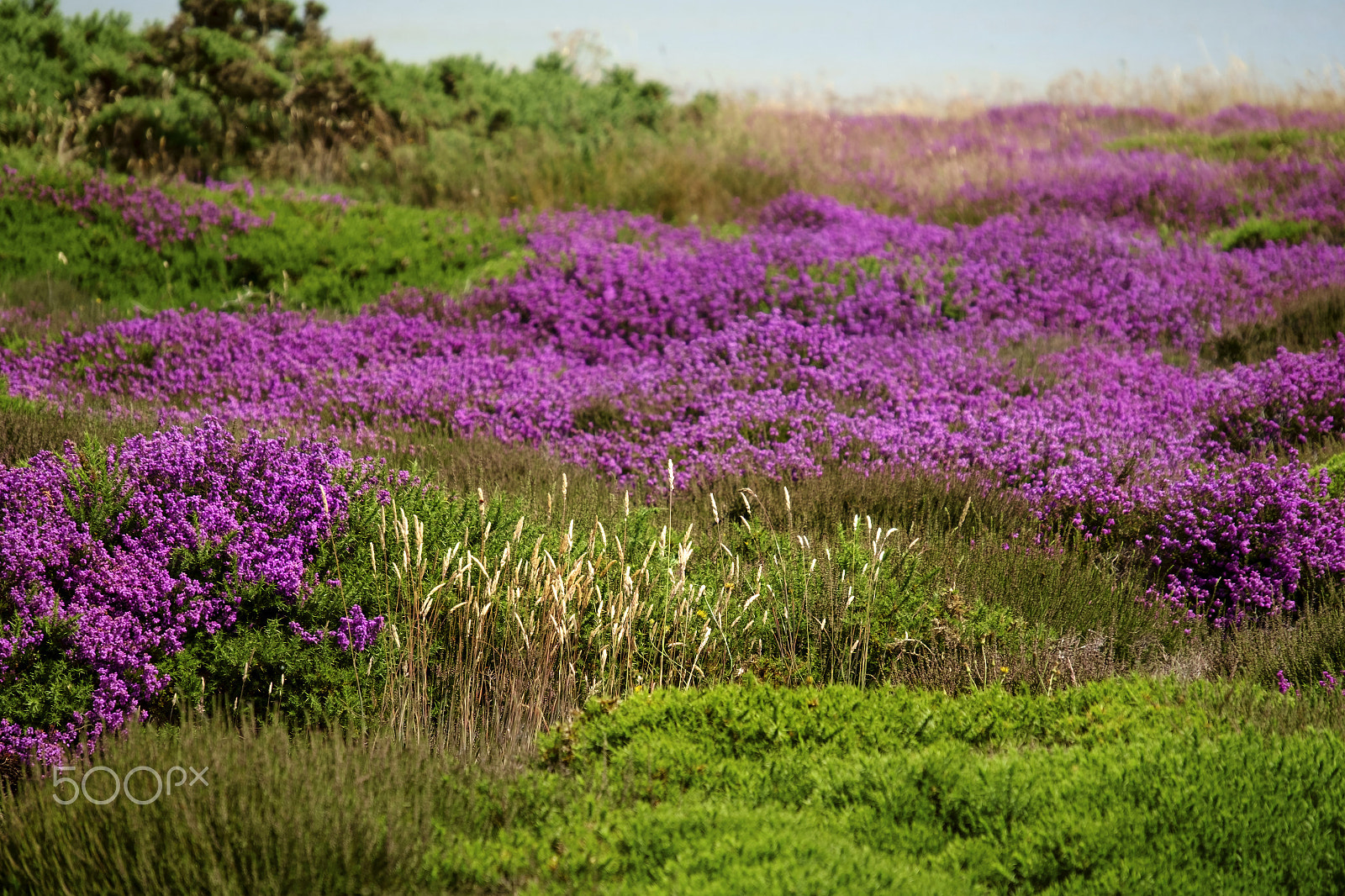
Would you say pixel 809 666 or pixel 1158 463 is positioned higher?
pixel 1158 463

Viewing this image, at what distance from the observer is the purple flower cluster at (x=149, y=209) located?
944 centimetres

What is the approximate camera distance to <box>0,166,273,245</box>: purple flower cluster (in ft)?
31.0

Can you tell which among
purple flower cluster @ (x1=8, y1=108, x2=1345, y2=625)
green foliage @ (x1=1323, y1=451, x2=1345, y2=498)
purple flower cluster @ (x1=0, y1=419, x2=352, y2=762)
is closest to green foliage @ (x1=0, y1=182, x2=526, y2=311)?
purple flower cluster @ (x1=8, y1=108, x2=1345, y2=625)

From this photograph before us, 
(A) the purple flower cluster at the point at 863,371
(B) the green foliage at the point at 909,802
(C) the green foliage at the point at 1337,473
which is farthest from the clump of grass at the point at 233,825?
(C) the green foliage at the point at 1337,473

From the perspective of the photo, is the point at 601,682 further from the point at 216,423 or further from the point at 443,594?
the point at 216,423

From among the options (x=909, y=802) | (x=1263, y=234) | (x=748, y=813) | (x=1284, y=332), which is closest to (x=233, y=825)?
(x=748, y=813)

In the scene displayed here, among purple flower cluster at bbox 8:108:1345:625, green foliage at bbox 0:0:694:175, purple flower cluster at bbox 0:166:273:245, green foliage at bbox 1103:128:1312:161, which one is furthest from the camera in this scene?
green foliage at bbox 1103:128:1312:161

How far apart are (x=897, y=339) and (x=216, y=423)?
5.44 meters

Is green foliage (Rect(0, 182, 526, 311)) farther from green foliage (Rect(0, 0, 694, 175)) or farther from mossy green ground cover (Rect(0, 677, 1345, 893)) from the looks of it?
mossy green ground cover (Rect(0, 677, 1345, 893))

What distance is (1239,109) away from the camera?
61.1 ft

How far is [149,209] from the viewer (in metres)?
9.56

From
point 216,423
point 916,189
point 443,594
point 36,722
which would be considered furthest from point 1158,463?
point 916,189

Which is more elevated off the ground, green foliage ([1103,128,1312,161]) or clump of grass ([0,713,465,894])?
green foliage ([1103,128,1312,161])

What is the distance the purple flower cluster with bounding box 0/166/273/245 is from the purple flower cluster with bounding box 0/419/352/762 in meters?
6.18
